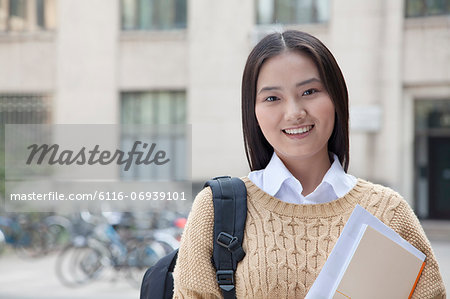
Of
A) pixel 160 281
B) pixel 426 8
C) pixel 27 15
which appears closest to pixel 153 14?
pixel 27 15

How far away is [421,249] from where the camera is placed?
4.45ft

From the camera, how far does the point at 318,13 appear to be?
12555 millimetres

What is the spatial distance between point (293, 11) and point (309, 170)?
11.7 meters

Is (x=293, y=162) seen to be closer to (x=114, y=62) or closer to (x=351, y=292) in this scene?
(x=351, y=292)

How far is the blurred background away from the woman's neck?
1044cm

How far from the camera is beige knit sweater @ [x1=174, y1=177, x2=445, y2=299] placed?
1307mm

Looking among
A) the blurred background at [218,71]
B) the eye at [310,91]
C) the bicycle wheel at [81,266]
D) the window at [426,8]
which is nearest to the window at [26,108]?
the blurred background at [218,71]

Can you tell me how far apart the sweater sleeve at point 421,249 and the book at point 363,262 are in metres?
0.06

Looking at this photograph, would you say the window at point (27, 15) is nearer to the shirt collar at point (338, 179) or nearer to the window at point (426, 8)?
the window at point (426, 8)

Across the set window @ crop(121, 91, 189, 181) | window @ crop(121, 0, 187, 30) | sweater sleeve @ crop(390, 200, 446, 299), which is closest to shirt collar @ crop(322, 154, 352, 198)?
sweater sleeve @ crop(390, 200, 446, 299)

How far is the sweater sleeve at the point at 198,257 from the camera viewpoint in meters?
1.30

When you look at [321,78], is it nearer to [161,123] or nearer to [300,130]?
[300,130]

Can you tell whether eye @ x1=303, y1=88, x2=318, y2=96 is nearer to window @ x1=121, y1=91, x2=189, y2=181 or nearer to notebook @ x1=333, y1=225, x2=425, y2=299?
notebook @ x1=333, y1=225, x2=425, y2=299

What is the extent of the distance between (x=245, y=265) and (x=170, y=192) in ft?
36.4
